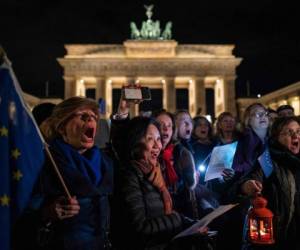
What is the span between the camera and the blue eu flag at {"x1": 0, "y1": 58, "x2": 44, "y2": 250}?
7.55ft

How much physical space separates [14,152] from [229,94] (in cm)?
4617

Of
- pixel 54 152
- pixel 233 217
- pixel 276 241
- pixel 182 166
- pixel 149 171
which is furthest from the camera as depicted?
pixel 233 217

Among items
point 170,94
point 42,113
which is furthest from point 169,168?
point 170,94

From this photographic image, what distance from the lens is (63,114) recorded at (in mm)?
3039

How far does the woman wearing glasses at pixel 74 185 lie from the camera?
8.50 ft

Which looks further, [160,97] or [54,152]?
[160,97]

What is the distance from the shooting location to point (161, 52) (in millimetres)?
46438

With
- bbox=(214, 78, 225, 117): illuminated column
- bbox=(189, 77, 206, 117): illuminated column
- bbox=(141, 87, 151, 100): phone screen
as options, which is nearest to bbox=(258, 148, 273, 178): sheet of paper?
bbox=(141, 87, 151, 100): phone screen

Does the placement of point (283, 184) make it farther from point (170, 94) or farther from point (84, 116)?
point (170, 94)

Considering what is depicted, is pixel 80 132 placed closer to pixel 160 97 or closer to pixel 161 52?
pixel 161 52

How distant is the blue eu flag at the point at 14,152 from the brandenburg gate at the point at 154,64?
143 ft

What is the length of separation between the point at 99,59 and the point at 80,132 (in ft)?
147

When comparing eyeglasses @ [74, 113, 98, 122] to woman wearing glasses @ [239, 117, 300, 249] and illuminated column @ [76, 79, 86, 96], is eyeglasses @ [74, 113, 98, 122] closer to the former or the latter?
woman wearing glasses @ [239, 117, 300, 249]

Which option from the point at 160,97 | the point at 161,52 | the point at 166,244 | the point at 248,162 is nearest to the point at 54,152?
the point at 166,244
